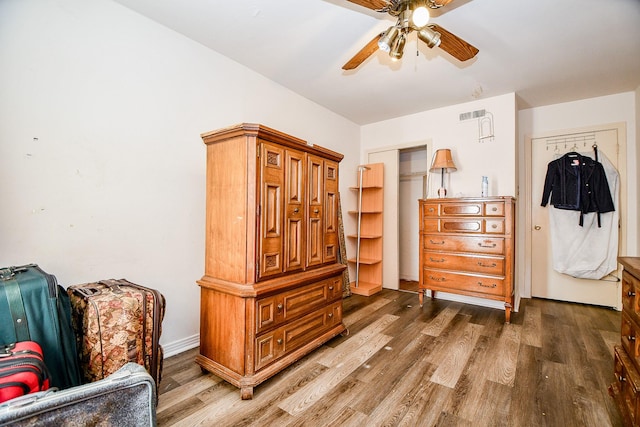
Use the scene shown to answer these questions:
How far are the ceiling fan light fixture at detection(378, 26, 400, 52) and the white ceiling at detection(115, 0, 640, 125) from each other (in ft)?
1.29

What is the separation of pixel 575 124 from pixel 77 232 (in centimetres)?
534

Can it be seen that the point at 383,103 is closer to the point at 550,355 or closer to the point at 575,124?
the point at 575,124

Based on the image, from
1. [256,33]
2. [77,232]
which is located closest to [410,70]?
[256,33]

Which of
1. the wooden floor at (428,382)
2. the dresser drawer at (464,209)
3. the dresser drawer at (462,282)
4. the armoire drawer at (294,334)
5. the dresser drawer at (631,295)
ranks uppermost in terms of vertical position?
the dresser drawer at (464,209)

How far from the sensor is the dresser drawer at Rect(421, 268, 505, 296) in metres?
3.01

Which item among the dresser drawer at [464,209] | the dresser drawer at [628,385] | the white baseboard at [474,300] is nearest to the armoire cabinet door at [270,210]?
the dresser drawer at [628,385]

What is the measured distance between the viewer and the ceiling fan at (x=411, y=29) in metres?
1.63

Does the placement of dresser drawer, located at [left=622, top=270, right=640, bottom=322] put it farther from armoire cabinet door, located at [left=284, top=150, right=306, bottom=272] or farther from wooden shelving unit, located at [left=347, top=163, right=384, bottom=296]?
wooden shelving unit, located at [left=347, top=163, right=384, bottom=296]

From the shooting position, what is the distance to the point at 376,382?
192 cm

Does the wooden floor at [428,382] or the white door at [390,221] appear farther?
A: the white door at [390,221]

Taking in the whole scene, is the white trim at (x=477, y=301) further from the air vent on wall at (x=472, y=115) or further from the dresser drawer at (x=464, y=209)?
the air vent on wall at (x=472, y=115)

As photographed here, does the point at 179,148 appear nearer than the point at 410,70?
Yes

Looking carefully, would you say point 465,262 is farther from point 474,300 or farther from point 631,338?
point 631,338

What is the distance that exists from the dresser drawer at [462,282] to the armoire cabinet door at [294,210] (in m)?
1.94
